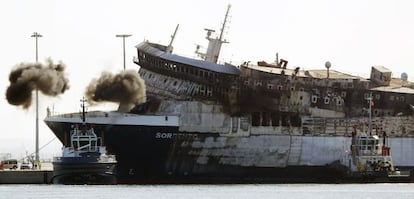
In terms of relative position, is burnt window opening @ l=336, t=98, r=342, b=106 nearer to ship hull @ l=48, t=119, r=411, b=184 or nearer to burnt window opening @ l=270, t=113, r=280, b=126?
ship hull @ l=48, t=119, r=411, b=184

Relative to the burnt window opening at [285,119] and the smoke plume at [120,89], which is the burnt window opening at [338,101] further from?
the smoke plume at [120,89]

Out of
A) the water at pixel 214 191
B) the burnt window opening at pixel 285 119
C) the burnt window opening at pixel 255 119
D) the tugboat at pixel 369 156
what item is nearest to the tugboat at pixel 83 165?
the water at pixel 214 191

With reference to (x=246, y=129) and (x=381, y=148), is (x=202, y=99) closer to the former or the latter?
(x=246, y=129)

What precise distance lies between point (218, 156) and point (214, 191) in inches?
424

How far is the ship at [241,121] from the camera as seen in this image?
109438 millimetres

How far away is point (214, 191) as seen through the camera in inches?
3981

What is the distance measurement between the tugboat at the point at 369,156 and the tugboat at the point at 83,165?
67.0 feet

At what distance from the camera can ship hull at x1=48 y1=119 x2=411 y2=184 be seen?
109 meters

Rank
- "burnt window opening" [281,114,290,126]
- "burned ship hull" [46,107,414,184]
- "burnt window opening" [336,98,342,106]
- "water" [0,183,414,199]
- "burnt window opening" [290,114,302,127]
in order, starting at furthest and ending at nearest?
"burnt window opening" [336,98,342,106] → "burnt window opening" [290,114,302,127] → "burnt window opening" [281,114,290,126] → "burned ship hull" [46,107,414,184] → "water" [0,183,414,199]

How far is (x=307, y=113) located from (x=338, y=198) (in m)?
22.3

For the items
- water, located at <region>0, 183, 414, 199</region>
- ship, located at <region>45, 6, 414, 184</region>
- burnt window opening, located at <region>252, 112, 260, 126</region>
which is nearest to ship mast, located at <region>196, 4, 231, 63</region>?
ship, located at <region>45, 6, 414, 184</region>

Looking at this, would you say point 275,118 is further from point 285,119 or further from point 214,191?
point 214,191

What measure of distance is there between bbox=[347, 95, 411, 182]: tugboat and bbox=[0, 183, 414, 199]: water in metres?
1.24

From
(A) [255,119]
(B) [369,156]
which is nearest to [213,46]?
(A) [255,119]
